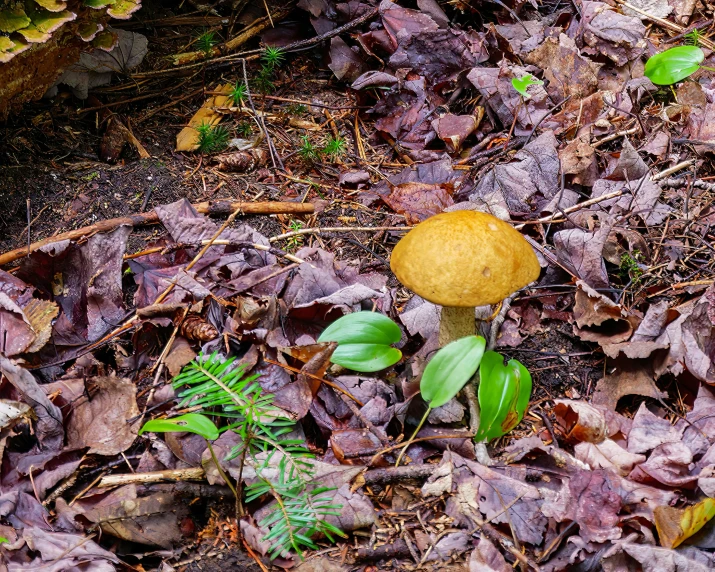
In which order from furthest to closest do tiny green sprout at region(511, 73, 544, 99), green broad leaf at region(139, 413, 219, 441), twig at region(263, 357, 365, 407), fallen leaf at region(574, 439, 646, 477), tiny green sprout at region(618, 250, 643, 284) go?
1. tiny green sprout at region(511, 73, 544, 99)
2. tiny green sprout at region(618, 250, 643, 284)
3. twig at region(263, 357, 365, 407)
4. fallen leaf at region(574, 439, 646, 477)
5. green broad leaf at region(139, 413, 219, 441)

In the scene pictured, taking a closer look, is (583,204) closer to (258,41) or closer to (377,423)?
(377,423)

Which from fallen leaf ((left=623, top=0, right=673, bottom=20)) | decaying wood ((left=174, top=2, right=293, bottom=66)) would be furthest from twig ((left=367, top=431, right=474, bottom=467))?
fallen leaf ((left=623, top=0, right=673, bottom=20))

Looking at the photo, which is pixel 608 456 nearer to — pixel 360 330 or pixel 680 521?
pixel 680 521

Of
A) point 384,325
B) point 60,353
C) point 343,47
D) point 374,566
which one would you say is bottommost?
point 374,566

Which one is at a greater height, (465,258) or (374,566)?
(465,258)

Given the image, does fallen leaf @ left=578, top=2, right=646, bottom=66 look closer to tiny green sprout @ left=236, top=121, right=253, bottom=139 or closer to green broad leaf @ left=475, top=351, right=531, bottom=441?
tiny green sprout @ left=236, top=121, right=253, bottom=139

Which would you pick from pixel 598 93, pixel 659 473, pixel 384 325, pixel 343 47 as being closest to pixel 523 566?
pixel 659 473

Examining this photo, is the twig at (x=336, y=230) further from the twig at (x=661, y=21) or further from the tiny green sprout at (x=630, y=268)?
the twig at (x=661, y=21)

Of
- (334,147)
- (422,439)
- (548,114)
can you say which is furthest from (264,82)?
(422,439)
